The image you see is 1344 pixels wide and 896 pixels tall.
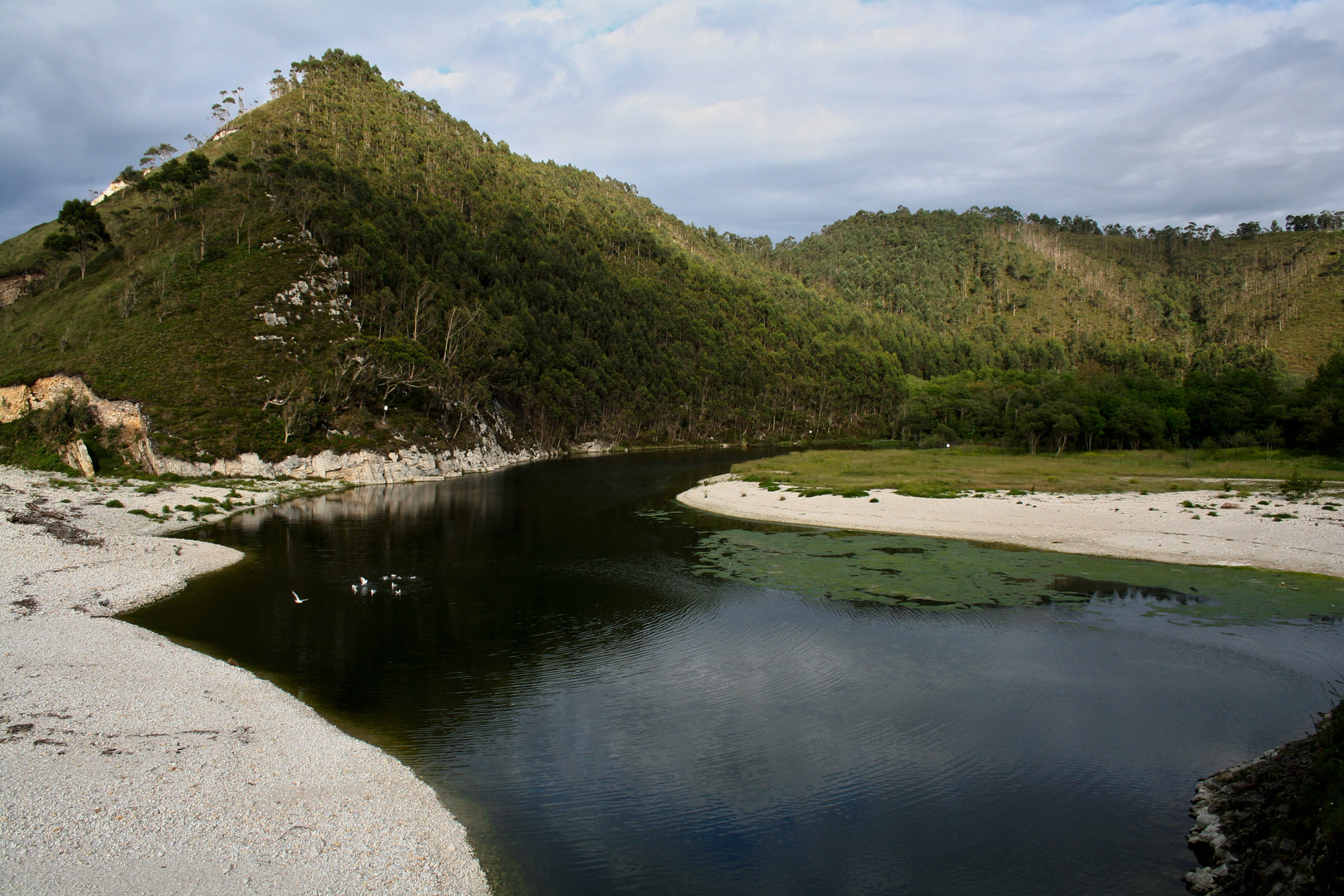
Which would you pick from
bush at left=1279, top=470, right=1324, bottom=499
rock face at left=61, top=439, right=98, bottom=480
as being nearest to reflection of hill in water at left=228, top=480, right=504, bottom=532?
rock face at left=61, top=439, right=98, bottom=480

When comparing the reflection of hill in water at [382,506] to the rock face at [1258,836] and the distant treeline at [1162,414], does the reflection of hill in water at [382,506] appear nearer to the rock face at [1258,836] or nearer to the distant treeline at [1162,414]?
the rock face at [1258,836]

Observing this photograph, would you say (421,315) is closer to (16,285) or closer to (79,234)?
(79,234)

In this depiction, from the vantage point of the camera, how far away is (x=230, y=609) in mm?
22578

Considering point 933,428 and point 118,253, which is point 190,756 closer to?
point 118,253

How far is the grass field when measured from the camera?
47.4 metres

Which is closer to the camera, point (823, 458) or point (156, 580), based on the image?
point (156, 580)

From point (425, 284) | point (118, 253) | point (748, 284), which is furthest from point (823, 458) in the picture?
point (748, 284)

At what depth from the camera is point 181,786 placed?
10.6m

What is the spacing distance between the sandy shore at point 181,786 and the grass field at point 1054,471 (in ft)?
134

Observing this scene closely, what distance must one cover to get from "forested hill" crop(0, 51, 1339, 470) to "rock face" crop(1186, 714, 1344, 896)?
6120cm

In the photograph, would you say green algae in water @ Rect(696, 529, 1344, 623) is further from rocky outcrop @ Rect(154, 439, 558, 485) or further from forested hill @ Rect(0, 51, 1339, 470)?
forested hill @ Rect(0, 51, 1339, 470)

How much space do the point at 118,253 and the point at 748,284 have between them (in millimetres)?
135994

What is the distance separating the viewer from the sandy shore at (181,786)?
8602mm

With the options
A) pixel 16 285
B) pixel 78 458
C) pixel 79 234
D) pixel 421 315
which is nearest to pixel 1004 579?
pixel 78 458
